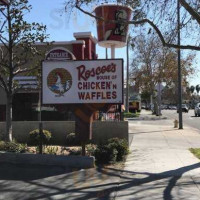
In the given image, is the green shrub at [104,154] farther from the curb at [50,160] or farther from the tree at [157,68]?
the tree at [157,68]

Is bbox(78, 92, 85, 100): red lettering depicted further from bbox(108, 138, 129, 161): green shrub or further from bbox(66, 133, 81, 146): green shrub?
bbox(66, 133, 81, 146): green shrub

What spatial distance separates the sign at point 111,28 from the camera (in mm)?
13177

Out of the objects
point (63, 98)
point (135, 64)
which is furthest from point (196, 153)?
point (135, 64)

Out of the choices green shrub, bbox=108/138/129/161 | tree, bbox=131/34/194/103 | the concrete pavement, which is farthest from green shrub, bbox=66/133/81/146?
tree, bbox=131/34/194/103

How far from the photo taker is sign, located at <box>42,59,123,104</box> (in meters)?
11.4

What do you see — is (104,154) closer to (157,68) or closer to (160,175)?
(160,175)

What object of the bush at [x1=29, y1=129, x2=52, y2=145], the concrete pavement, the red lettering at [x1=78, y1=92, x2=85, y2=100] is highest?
the red lettering at [x1=78, y1=92, x2=85, y2=100]

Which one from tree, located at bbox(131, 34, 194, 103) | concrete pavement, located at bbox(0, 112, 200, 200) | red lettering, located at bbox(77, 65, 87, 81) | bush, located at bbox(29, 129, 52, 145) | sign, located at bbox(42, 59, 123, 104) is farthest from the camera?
tree, located at bbox(131, 34, 194, 103)

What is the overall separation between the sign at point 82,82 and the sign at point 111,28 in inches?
84.2

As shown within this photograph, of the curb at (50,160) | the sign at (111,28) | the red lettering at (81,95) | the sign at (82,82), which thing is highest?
the sign at (111,28)

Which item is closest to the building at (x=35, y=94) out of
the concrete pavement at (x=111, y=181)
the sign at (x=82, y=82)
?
the sign at (x=82, y=82)

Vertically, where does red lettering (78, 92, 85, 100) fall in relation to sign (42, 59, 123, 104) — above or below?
below

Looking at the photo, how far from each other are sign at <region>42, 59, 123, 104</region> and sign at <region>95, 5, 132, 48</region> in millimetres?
2139

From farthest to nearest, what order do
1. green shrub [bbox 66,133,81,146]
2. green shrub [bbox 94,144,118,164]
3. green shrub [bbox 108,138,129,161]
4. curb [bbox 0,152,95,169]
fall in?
1. green shrub [bbox 66,133,81,146]
2. green shrub [bbox 108,138,129,161]
3. green shrub [bbox 94,144,118,164]
4. curb [bbox 0,152,95,169]
